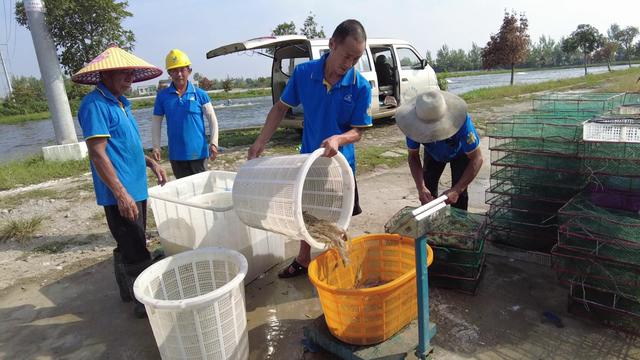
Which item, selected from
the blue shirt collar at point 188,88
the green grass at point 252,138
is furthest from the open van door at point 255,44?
the blue shirt collar at point 188,88

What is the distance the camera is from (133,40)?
10125mm

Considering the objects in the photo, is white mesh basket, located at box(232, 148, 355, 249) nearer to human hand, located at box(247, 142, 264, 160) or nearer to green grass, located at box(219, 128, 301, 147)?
human hand, located at box(247, 142, 264, 160)

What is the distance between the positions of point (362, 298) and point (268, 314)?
0.99 meters

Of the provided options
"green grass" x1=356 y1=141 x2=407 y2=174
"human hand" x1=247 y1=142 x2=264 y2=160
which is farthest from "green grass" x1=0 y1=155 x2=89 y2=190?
"human hand" x1=247 y1=142 x2=264 y2=160

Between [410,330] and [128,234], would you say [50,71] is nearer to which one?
[128,234]

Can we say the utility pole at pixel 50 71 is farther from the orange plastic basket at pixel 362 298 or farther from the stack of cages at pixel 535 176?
the stack of cages at pixel 535 176

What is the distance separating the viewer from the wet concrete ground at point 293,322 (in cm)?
231

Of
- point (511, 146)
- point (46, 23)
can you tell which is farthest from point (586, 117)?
point (46, 23)

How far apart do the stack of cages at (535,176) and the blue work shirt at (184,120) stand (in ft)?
8.56

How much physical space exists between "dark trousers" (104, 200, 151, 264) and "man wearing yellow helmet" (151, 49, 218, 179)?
97cm

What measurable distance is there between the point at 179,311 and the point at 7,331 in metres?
1.82

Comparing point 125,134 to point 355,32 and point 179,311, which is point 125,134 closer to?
point 179,311

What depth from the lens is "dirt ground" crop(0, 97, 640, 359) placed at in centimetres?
234

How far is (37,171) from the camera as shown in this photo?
698 cm
